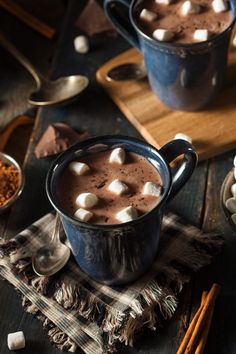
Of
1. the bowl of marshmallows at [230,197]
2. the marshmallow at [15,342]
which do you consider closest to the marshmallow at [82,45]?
the bowl of marshmallows at [230,197]

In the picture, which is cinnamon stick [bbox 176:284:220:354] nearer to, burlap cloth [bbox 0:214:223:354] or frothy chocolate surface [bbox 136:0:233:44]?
burlap cloth [bbox 0:214:223:354]

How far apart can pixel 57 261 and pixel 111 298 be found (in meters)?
0.13

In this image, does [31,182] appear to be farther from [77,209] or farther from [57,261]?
[77,209]

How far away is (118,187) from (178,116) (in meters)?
0.47

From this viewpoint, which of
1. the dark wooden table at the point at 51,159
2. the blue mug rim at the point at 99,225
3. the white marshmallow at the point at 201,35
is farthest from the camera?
the white marshmallow at the point at 201,35

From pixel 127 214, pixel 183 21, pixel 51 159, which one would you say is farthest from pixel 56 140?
pixel 127 214

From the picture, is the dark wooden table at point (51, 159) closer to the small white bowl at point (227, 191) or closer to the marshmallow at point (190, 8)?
the small white bowl at point (227, 191)

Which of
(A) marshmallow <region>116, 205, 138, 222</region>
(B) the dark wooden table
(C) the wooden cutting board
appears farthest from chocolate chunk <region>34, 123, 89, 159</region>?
(A) marshmallow <region>116, 205, 138, 222</region>

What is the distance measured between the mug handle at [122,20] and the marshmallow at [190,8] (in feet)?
0.44

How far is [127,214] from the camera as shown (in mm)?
1274

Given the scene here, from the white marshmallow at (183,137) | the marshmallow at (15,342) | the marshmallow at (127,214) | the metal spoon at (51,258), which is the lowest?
the white marshmallow at (183,137)

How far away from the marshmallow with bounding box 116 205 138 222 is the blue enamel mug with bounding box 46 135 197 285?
2 cm

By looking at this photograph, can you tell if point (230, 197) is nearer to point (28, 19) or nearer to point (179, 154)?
point (179, 154)

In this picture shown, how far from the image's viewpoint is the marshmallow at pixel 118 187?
4.32 feet
